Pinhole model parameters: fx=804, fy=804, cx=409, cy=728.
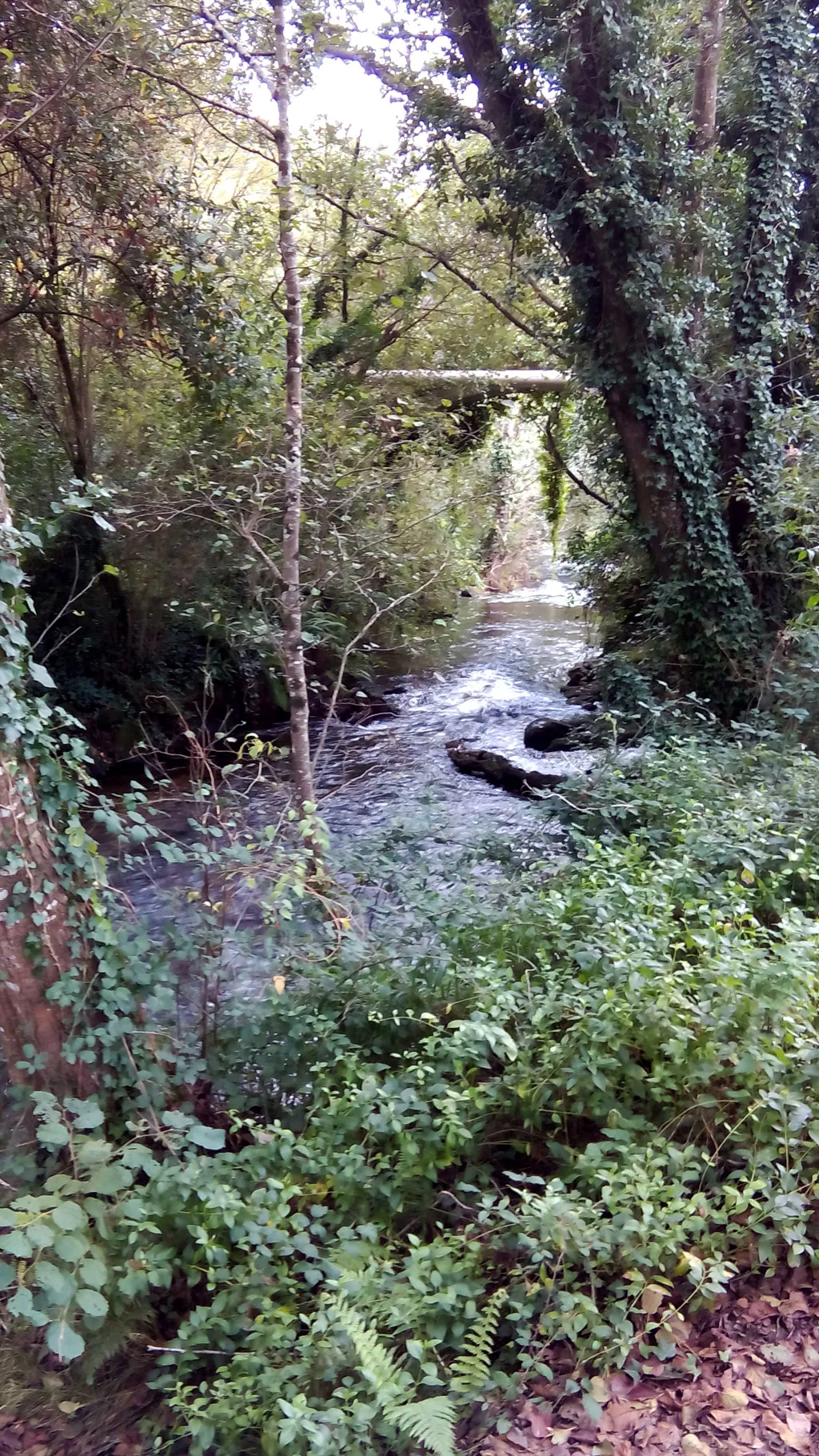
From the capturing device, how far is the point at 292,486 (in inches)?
204

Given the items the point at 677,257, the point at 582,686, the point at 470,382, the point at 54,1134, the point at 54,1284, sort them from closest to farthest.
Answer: the point at 54,1284, the point at 54,1134, the point at 677,257, the point at 470,382, the point at 582,686

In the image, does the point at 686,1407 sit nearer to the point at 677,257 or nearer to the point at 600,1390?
the point at 600,1390

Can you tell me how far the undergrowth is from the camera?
265 centimetres

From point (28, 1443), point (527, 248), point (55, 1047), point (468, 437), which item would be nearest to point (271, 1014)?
point (55, 1047)

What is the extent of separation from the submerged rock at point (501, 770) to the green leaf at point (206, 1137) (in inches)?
240

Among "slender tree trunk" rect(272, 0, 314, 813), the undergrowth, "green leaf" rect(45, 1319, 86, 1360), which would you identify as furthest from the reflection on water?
"green leaf" rect(45, 1319, 86, 1360)

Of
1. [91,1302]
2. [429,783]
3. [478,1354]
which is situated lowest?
[429,783]

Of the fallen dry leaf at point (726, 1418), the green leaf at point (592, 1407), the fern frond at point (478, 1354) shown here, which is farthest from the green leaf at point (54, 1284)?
the fallen dry leaf at point (726, 1418)

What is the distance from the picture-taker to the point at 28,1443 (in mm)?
2912

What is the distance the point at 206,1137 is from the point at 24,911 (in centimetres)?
114

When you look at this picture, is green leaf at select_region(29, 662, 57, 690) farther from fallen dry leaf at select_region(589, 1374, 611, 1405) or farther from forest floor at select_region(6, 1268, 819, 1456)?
fallen dry leaf at select_region(589, 1374, 611, 1405)

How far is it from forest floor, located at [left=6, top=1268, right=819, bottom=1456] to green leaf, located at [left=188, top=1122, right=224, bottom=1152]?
97 centimetres

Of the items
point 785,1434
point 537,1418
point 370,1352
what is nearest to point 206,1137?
point 370,1352

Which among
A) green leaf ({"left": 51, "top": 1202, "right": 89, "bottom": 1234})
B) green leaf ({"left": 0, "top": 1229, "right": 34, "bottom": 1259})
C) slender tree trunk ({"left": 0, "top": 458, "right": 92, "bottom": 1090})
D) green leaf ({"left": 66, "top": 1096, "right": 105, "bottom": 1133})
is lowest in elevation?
green leaf ({"left": 51, "top": 1202, "right": 89, "bottom": 1234})
